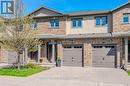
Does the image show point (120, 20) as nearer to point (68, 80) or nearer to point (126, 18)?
point (126, 18)

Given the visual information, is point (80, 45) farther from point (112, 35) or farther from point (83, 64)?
point (112, 35)

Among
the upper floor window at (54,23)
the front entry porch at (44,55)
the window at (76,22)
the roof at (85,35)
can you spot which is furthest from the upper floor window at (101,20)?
the front entry porch at (44,55)

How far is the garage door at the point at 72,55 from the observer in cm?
2167

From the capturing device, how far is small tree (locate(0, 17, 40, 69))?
17.7m

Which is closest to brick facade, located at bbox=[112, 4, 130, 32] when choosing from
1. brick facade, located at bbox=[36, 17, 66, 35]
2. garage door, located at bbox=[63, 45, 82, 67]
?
garage door, located at bbox=[63, 45, 82, 67]

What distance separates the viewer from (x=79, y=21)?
23.2m

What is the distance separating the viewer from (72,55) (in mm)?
22062

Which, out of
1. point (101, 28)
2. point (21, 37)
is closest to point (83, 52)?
point (101, 28)

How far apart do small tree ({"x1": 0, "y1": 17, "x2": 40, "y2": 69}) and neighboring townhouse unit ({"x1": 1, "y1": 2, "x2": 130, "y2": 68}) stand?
4229 millimetres

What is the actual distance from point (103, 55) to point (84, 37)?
2.88 meters

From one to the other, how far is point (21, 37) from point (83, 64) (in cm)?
774

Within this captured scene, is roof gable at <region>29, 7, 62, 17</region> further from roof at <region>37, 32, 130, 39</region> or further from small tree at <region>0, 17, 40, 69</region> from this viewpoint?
small tree at <region>0, 17, 40, 69</region>

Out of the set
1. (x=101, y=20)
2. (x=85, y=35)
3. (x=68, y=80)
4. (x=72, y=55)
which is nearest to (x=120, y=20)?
(x=101, y=20)

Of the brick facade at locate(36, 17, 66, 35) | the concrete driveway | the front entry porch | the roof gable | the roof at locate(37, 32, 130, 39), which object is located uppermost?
the roof gable
